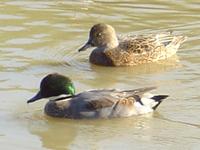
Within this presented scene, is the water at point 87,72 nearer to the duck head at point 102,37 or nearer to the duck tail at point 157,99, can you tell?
the duck tail at point 157,99

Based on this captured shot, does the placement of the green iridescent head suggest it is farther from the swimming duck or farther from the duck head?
the duck head

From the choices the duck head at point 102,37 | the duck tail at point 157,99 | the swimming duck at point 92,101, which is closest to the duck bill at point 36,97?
the swimming duck at point 92,101

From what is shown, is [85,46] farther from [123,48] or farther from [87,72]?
[87,72]

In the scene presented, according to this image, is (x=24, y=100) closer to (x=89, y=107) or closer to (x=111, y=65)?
(x=89, y=107)

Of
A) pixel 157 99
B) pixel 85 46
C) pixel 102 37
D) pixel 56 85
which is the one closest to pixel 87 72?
pixel 85 46

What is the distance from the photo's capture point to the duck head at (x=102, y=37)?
12750 millimetres

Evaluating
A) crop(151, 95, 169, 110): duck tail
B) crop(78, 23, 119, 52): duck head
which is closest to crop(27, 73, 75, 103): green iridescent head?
crop(151, 95, 169, 110): duck tail

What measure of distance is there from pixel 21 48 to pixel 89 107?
314 cm

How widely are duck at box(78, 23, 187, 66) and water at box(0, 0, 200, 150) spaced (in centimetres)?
15

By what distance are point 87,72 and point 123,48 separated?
0.87 meters

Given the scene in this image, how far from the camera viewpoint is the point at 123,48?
12.8 metres

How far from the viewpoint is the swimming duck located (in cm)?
1003

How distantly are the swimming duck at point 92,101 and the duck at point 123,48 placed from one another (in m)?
2.34

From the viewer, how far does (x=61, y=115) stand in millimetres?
10133
